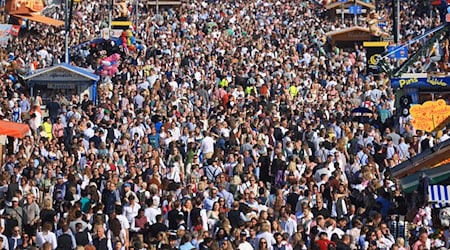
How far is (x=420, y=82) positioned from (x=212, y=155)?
6909 millimetres

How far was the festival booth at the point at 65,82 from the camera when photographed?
1380 inches

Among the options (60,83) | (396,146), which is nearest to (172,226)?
(396,146)

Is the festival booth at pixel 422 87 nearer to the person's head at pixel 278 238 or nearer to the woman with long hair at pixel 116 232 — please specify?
the woman with long hair at pixel 116 232

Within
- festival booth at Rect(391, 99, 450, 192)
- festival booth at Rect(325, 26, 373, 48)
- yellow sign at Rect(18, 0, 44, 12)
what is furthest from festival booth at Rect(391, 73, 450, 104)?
yellow sign at Rect(18, 0, 44, 12)

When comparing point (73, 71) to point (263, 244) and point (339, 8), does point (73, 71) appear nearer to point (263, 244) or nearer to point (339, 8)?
point (263, 244)

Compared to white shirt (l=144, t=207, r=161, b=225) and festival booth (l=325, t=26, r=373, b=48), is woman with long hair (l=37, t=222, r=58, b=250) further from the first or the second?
festival booth (l=325, t=26, r=373, b=48)

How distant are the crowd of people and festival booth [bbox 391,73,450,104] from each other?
0.42 metres

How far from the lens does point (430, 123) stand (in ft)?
82.7

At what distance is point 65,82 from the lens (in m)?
35.1

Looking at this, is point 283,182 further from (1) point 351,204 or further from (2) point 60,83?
(2) point 60,83

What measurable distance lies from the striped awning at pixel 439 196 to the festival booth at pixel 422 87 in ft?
31.8

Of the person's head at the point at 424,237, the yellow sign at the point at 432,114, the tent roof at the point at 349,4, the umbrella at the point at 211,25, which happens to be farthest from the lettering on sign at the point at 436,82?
the tent roof at the point at 349,4

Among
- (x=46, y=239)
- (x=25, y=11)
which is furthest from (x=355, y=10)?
(x=46, y=239)

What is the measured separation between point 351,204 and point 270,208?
1282mm
